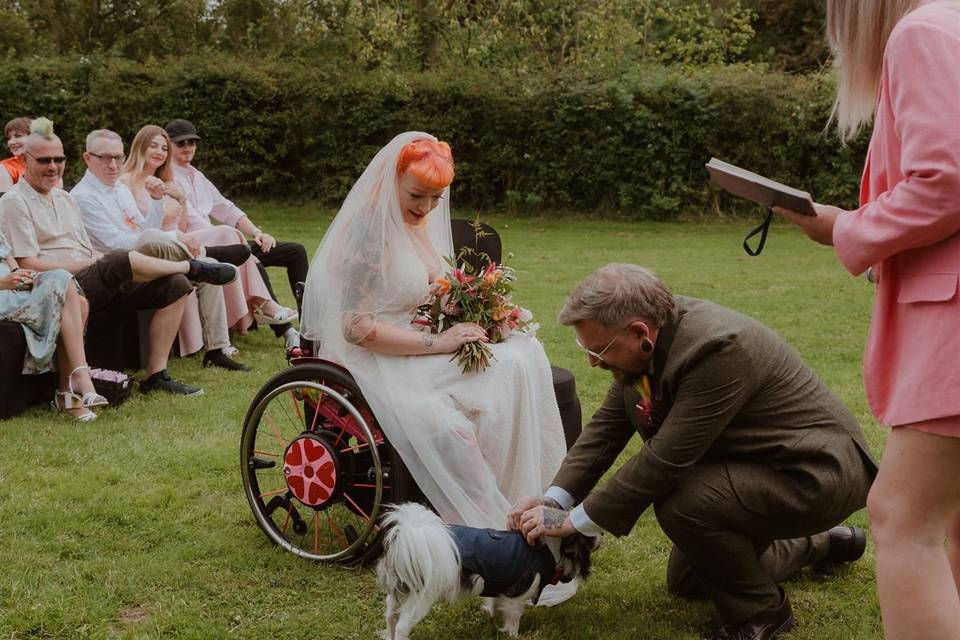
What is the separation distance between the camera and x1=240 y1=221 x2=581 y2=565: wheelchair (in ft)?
12.9

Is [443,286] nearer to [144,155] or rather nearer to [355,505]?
[355,505]

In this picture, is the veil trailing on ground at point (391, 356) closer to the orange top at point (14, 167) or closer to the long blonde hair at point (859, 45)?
the long blonde hair at point (859, 45)

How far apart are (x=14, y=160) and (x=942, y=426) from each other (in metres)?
8.93

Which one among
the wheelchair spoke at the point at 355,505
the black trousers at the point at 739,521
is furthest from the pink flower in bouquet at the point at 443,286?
the black trousers at the point at 739,521

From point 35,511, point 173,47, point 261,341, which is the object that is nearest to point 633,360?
point 35,511

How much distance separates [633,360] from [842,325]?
633 centimetres

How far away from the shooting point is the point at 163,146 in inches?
318

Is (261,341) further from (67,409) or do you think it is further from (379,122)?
(379,122)

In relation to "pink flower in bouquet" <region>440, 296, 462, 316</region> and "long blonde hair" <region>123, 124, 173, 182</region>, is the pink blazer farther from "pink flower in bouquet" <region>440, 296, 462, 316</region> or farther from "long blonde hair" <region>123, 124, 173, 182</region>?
"long blonde hair" <region>123, 124, 173, 182</region>

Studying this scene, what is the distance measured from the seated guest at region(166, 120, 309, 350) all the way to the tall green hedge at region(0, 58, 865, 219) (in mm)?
9618

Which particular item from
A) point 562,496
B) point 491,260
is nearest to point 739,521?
point 562,496

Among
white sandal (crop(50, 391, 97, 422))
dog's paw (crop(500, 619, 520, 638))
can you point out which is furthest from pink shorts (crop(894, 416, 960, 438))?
white sandal (crop(50, 391, 97, 422))

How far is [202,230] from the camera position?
829 centimetres

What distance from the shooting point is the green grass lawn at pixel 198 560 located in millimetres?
3588
